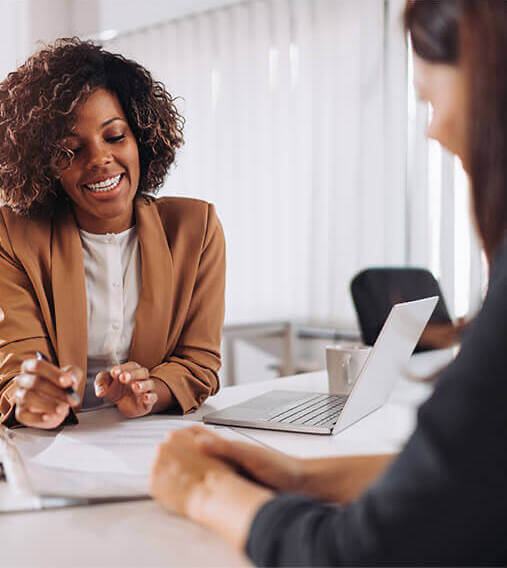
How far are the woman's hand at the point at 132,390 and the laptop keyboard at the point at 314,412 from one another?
0.72 feet

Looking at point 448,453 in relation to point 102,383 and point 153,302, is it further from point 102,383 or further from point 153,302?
point 153,302

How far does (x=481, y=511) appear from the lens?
1.62 ft

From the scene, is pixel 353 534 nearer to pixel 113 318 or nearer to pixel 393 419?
pixel 393 419

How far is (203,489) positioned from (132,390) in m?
0.51

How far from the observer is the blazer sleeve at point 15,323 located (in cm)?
121

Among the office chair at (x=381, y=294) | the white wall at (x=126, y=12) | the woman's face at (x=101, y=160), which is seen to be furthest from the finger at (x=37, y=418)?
the white wall at (x=126, y=12)

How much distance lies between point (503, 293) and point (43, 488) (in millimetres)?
598

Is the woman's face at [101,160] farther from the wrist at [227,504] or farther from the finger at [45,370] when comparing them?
the wrist at [227,504]

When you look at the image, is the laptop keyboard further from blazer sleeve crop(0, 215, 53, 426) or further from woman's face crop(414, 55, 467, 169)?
woman's face crop(414, 55, 467, 169)

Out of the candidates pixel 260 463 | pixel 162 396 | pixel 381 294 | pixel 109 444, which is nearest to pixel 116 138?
pixel 162 396

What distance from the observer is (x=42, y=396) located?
1055 millimetres

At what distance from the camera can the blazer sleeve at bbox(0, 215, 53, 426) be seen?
3.97 ft

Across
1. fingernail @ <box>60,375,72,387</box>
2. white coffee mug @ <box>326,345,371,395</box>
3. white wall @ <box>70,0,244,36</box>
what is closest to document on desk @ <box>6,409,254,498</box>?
fingernail @ <box>60,375,72,387</box>

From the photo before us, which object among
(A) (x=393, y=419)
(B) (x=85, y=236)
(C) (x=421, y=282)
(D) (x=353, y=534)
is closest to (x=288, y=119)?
(C) (x=421, y=282)
